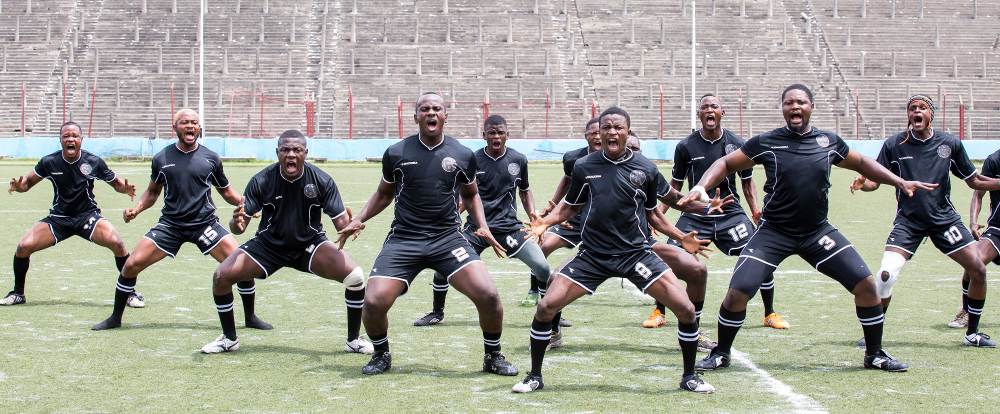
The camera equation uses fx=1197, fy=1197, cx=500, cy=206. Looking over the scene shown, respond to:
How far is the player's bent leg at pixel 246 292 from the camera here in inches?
445

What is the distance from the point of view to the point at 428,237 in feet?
31.6

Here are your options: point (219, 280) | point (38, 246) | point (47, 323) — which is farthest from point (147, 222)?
point (219, 280)

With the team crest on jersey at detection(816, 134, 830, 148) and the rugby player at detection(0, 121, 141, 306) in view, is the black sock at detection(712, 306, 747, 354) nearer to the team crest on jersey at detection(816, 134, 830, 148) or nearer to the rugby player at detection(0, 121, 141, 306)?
the team crest on jersey at detection(816, 134, 830, 148)

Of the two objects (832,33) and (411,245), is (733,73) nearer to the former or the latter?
(832,33)

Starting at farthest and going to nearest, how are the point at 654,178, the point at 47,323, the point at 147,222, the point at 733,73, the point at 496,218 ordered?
the point at 733,73
the point at 147,222
the point at 496,218
the point at 47,323
the point at 654,178

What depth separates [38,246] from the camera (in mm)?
13219

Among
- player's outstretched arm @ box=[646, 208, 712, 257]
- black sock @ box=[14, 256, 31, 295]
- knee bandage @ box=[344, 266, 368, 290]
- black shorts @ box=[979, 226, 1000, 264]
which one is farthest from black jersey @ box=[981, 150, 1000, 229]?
black sock @ box=[14, 256, 31, 295]

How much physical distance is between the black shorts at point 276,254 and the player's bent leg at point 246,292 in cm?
64

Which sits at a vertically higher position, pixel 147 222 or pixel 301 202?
pixel 301 202

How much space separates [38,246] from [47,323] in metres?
1.80

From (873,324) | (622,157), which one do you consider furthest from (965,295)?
(622,157)

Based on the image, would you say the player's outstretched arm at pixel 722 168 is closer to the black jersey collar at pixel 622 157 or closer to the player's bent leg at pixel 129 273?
the black jersey collar at pixel 622 157

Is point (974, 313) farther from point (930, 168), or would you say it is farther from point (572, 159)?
point (572, 159)

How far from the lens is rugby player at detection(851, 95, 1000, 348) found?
10664mm
